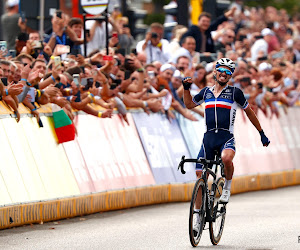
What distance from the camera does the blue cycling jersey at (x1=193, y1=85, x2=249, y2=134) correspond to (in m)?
12.8

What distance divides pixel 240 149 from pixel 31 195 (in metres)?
7.27

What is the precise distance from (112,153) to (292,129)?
7.76 meters

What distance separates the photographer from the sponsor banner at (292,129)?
76.1 feet

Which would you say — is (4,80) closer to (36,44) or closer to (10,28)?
(36,44)

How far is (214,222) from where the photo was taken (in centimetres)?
1270

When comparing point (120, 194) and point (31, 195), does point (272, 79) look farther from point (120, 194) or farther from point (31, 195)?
point (31, 195)

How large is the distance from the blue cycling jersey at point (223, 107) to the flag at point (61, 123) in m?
3.19

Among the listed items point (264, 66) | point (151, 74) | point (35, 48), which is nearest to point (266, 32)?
point (264, 66)

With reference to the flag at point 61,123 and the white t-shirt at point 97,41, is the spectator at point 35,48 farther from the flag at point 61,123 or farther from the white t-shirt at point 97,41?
the white t-shirt at point 97,41

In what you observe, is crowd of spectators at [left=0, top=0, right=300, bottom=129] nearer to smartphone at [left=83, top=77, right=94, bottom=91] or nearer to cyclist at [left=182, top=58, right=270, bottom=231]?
smartphone at [left=83, top=77, right=94, bottom=91]

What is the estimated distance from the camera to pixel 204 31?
76.2ft

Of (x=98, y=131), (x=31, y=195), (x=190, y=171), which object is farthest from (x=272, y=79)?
(x=31, y=195)

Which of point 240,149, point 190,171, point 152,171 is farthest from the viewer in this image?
point 240,149

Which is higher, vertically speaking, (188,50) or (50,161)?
(188,50)
